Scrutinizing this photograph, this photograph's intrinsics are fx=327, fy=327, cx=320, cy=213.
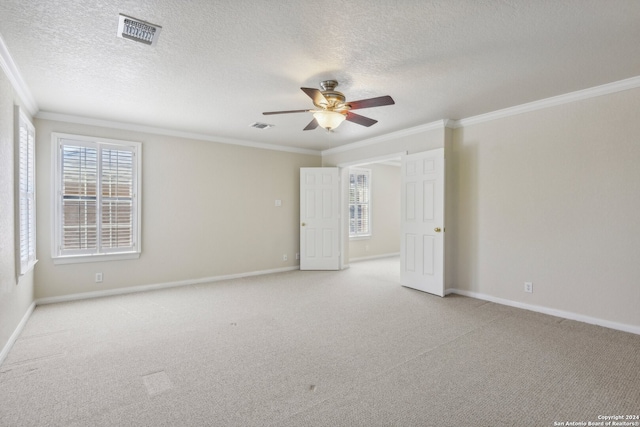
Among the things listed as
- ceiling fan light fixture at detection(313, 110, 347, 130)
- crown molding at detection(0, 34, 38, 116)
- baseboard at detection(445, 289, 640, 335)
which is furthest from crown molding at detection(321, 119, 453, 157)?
crown molding at detection(0, 34, 38, 116)

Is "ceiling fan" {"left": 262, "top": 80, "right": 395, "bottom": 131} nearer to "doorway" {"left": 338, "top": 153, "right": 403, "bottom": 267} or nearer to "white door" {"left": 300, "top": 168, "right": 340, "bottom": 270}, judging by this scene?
"white door" {"left": 300, "top": 168, "right": 340, "bottom": 270}

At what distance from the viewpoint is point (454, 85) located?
330cm

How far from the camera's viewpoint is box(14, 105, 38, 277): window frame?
10.6 feet

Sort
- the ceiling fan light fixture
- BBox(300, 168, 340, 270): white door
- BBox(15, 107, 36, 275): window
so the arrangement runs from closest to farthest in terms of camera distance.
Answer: the ceiling fan light fixture < BBox(15, 107, 36, 275): window < BBox(300, 168, 340, 270): white door

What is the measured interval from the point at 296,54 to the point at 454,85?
1685 mm

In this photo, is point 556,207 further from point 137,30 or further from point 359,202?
point 359,202

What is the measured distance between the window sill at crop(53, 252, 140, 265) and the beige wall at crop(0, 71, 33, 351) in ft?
3.30

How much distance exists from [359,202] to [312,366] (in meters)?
5.68

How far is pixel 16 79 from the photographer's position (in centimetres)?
308

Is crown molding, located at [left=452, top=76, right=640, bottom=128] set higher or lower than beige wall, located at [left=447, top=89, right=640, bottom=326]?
higher

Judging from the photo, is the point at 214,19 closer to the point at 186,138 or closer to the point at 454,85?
the point at 454,85

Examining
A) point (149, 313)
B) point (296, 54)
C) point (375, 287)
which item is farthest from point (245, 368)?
point (375, 287)

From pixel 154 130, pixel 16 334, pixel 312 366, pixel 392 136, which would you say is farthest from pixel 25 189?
pixel 392 136

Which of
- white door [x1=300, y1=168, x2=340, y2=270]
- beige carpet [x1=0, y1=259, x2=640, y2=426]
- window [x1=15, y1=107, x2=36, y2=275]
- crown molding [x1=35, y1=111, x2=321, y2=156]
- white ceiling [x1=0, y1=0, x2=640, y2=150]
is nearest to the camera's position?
beige carpet [x1=0, y1=259, x2=640, y2=426]
